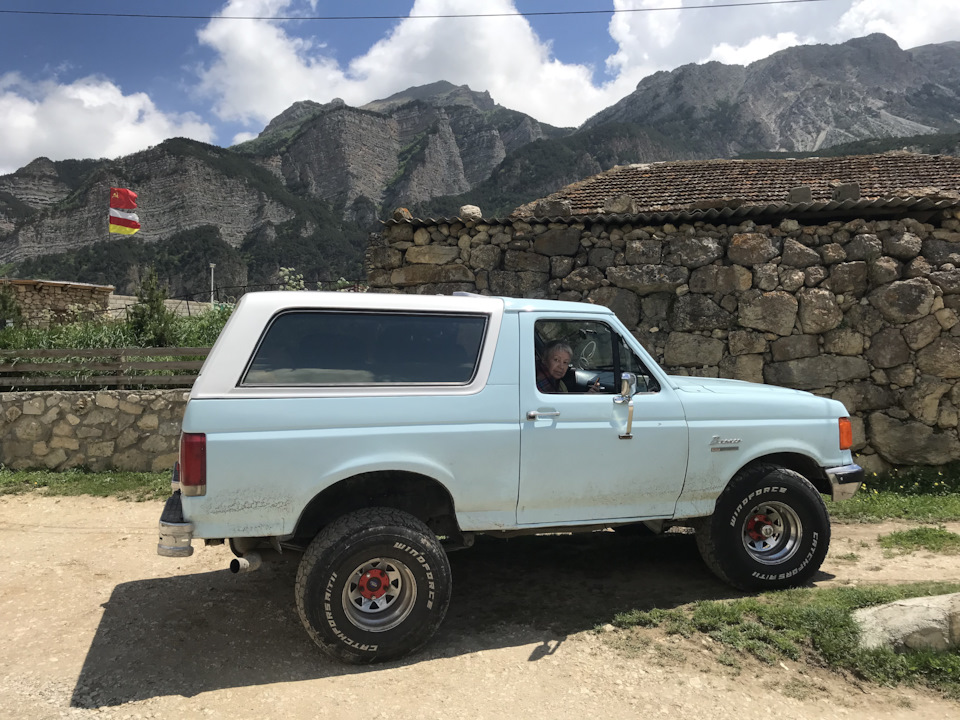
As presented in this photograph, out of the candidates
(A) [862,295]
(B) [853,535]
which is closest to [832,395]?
(A) [862,295]

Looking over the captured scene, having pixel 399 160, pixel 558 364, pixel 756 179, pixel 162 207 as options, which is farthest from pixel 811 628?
pixel 399 160

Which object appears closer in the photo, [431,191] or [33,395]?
[33,395]

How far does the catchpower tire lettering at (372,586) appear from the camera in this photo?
330cm

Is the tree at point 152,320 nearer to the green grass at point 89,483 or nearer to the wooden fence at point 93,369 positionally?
the wooden fence at point 93,369

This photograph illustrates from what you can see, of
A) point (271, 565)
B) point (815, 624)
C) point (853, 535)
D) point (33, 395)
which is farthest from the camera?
point (33, 395)

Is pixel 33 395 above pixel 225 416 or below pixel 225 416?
below

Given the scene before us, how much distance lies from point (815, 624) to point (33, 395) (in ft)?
28.4

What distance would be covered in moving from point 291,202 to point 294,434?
85.6m

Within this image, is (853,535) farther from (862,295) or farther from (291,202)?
(291,202)

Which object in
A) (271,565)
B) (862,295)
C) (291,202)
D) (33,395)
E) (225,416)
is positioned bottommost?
(271,565)

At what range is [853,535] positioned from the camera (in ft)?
18.7

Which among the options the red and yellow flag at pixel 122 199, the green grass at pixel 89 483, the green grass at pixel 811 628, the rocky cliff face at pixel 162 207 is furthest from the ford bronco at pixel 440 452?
the rocky cliff face at pixel 162 207

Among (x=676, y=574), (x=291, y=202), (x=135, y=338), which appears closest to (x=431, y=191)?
(x=291, y=202)

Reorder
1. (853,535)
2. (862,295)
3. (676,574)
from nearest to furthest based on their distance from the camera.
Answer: (676,574), (853,535), (862,295)
